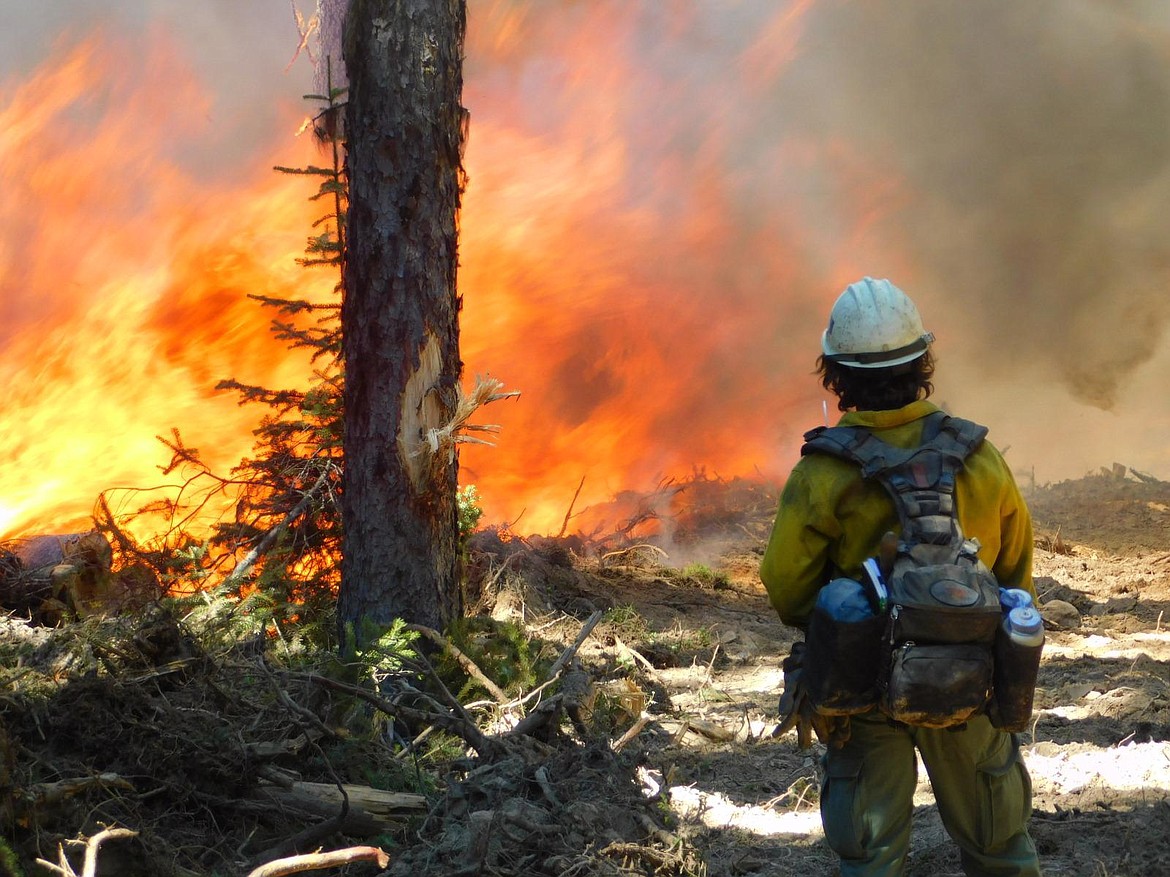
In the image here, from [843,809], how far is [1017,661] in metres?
0.70

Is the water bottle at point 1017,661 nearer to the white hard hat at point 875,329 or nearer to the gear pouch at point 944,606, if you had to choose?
Answer: the gear pouch at point 944,606

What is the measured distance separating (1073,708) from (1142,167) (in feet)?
37.0

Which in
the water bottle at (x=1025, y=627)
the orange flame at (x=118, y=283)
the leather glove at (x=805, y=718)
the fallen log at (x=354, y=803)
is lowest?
the fallen log at (x=354, y=803)

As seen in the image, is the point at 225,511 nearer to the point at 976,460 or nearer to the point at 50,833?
the point at 50,833

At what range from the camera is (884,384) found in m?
3.08

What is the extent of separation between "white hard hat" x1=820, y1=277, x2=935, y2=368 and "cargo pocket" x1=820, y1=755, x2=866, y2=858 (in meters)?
1.20

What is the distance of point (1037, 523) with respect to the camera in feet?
38.5

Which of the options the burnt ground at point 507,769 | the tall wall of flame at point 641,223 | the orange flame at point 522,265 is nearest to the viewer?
the burnt ground at point 507,769

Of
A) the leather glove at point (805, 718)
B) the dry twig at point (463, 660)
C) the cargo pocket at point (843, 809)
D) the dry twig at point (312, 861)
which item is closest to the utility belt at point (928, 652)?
the leather glove at point (805, 718)

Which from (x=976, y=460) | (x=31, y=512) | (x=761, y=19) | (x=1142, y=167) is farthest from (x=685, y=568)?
(x=1142, y=167)

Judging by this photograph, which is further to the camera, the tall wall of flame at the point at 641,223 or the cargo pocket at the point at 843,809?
the tall wall of flame at the point at 641,223

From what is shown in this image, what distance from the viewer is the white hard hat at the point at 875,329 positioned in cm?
304

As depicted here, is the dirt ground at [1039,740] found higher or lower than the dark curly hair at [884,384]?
lower

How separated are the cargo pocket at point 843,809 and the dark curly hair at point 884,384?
1.07 m
